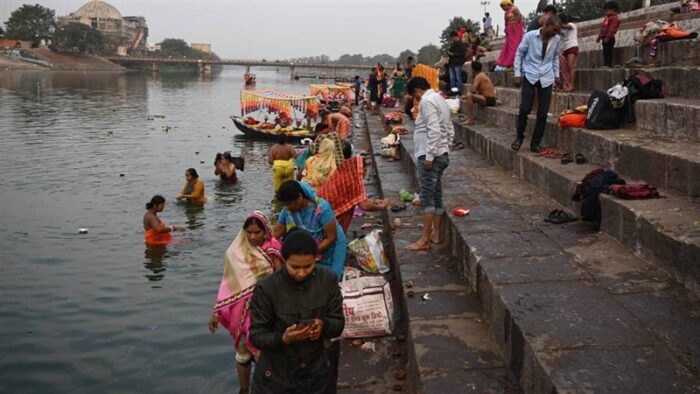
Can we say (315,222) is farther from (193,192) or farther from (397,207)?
(193,192)

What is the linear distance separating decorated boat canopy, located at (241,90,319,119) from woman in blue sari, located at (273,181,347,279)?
69.4 feet

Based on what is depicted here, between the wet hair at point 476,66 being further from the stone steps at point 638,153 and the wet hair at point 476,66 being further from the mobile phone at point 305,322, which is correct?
the mobile phone at point 305,322

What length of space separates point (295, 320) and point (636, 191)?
2902 mm

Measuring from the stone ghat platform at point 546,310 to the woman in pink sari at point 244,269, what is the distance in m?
1.01

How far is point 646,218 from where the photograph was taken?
401 cm

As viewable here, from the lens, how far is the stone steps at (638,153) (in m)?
4.57

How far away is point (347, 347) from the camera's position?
4.59 m

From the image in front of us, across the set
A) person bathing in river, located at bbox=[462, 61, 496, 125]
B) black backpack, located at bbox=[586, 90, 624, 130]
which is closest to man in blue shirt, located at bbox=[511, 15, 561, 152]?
black backpack, located at bbox=[586, 90, 624, 130]

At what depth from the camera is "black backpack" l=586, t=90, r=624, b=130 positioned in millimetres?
6469

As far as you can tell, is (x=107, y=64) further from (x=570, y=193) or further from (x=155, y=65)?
(x=570, y=193)

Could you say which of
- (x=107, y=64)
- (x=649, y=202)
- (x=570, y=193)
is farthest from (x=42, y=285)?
(x=107, y=64)

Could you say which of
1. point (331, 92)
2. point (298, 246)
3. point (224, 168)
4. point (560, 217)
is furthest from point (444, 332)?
point (331, 92)

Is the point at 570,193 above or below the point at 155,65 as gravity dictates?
below

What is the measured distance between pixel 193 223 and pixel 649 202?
7.98 meters
